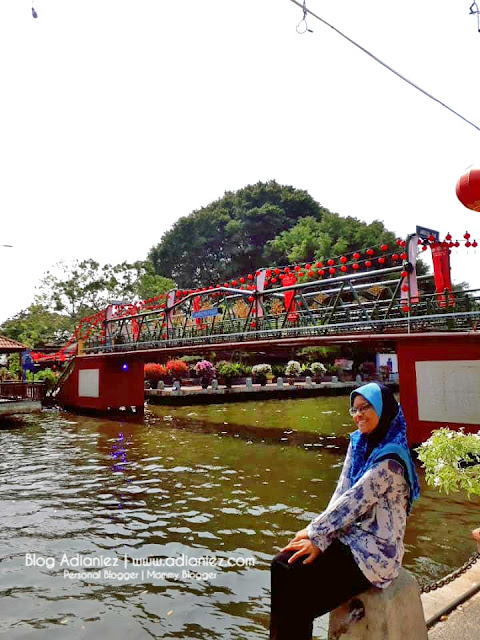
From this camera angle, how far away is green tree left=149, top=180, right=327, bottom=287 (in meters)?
53.4

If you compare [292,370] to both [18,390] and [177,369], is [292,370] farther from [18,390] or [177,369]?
[18,390]

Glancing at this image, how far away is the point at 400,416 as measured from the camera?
8.97 ft

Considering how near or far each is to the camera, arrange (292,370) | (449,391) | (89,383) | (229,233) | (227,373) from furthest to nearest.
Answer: (229,233)
(292,370)
(227,373)
(89,383)
(449,391)

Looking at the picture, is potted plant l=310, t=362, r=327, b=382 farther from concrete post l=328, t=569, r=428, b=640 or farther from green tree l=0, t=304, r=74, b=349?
concrete post l=328, t=569, r=428, b=640

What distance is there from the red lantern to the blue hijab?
4.65 meters

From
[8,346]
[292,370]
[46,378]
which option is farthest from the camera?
[292,370]

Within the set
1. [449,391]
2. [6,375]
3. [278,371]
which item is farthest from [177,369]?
[449,391]

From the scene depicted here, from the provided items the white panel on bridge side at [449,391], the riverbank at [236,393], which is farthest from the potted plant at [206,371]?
the white panel on bridge side at [449,391]

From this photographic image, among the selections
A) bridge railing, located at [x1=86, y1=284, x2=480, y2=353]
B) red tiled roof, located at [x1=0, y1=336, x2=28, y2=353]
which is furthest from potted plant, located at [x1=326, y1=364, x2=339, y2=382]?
red tiled roof, located at [x1=0, y1=336, x2=28, y2=353]

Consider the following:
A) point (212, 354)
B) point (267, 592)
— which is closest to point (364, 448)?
point (267, 592)

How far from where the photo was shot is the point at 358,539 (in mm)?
2543

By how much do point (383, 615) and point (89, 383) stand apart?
76.9 feet

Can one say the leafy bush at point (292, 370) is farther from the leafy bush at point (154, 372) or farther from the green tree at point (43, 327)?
the green tree at point (43, 327)

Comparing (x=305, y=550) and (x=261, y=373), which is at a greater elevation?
(x=261, y=373)
